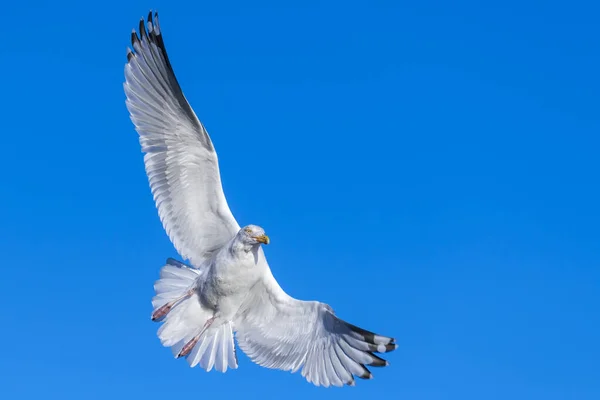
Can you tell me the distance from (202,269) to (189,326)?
2.13 feet

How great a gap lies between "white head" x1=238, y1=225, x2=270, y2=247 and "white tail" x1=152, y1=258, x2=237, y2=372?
0.91 m

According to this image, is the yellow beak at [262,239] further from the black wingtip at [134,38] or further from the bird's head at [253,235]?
the black wingtip at [134,38]

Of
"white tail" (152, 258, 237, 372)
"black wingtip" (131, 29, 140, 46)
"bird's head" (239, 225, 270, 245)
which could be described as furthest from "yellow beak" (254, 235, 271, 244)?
"black wingtip" (131, 29, 140, 46)

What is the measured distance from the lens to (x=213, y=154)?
9289mm

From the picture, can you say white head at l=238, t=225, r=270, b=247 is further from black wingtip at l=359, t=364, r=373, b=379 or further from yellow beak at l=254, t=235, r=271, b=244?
black wingtip at l=359, t=364, r=373, b=379

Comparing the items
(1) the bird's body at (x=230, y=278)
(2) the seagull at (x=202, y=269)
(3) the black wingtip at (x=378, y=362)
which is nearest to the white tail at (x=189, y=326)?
(2) the seagull at (x=202, y=269)

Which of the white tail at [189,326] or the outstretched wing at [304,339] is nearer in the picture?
the outstretched wing at [304,339]

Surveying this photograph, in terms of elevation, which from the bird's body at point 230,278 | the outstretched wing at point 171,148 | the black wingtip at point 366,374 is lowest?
the black wingtip at point 366,374

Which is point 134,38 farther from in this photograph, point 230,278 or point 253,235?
point 230,278

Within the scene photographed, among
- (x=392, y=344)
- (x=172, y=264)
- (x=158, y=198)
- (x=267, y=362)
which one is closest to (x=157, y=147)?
(x=158, y=198)

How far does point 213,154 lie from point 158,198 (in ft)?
2.77

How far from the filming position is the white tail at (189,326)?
367 inches

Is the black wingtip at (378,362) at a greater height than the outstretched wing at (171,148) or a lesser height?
lesser

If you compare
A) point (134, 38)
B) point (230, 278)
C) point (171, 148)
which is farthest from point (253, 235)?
point (134, 38)
